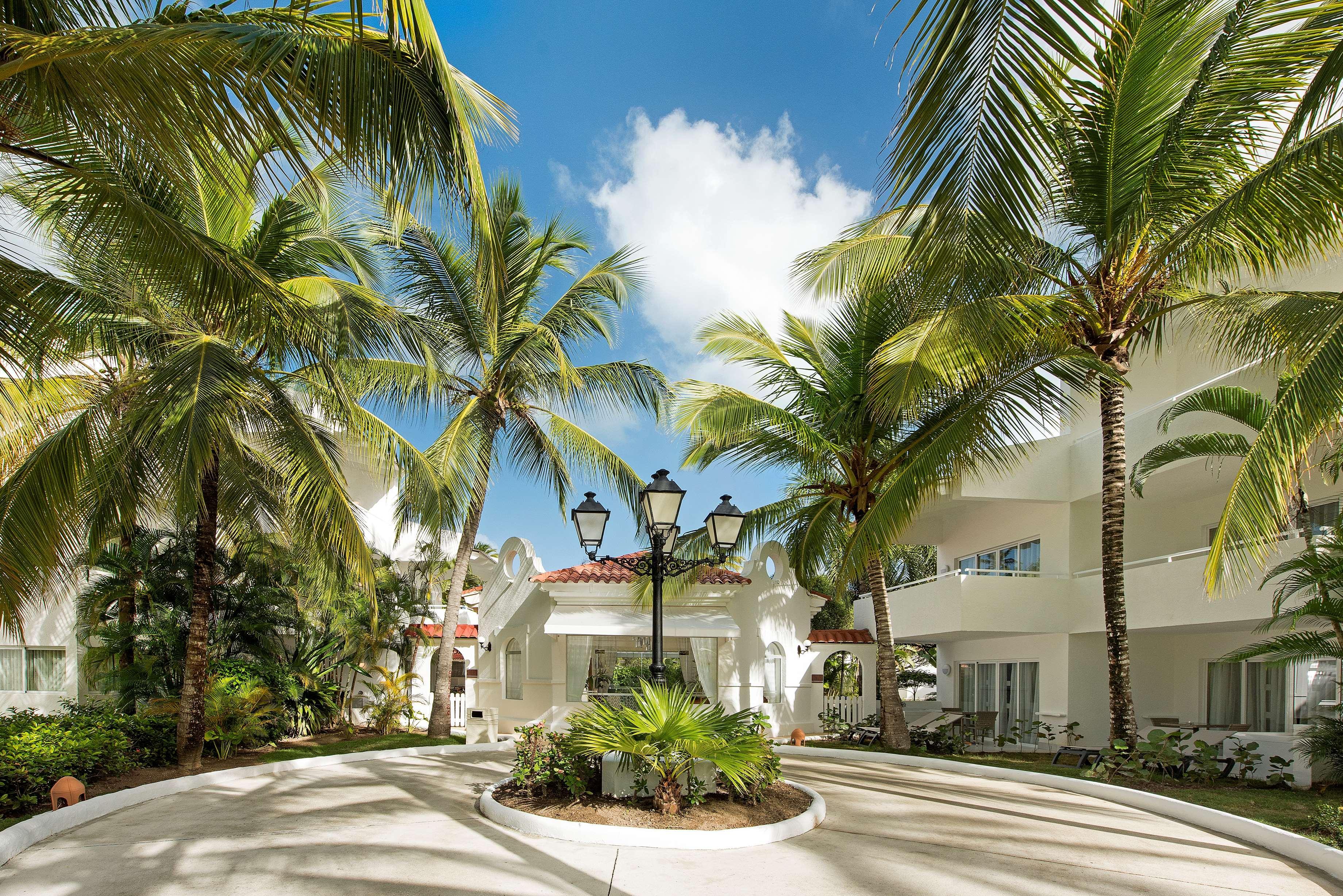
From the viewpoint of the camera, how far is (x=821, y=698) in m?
21.8

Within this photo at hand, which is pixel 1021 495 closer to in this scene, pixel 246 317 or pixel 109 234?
pixel 246 317

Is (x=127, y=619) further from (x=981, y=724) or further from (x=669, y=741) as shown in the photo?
(x=981, y=724)

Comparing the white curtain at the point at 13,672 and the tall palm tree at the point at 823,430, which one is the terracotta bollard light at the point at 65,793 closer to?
the tall palm tree at the point at 823,430

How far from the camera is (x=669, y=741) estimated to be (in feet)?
31.6

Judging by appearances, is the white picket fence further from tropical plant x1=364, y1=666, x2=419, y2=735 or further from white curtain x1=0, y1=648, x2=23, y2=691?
white curtain x1=0, y1=648, x2=23, y2=691

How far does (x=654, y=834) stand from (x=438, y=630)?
644 inches

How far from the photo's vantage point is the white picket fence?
23.0 metres

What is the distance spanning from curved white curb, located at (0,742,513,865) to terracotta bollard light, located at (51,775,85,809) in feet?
0.31

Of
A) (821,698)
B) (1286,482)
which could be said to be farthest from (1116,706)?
(821,698)

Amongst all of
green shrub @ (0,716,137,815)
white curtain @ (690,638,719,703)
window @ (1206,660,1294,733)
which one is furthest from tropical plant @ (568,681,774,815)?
window @ (1206,660,1294,733)

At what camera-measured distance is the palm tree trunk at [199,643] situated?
13.1 m

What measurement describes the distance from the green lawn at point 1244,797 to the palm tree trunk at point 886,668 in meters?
2.36

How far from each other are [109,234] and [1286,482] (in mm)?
9499

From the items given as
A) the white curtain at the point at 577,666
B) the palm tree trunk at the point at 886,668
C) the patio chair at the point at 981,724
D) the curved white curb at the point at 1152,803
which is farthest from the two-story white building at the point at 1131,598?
the white curtain at the point at 577,666
